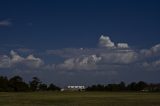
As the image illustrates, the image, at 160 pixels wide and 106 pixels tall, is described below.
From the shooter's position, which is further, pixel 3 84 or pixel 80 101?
pixel 3 84

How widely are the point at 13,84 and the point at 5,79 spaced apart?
187 inches

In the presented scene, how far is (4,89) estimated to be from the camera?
180 m

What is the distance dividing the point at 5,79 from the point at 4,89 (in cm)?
788

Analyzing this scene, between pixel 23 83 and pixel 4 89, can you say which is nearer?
pixel 4 89

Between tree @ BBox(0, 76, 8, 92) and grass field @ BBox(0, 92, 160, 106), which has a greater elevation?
tree @ BBox(0, 76, 8, 92)

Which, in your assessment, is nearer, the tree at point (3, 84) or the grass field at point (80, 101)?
the grass field at point (80, 101)

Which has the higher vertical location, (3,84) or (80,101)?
(3,84)

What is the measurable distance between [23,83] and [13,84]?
5033 mm

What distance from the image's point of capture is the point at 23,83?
629 feet

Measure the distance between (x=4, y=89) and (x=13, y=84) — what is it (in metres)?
9.58

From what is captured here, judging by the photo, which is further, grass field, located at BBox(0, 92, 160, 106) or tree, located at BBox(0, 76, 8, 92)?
tree, located at BBox(0, 76, 8, 92)

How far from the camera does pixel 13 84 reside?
189 m

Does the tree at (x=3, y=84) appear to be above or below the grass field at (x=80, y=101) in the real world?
above
